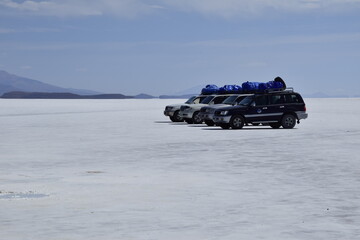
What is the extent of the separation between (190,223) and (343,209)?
2.58 meters

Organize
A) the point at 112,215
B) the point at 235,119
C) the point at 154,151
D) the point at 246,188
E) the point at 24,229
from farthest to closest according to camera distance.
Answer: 1. the point at 235,119
2. the point at 154,151
3. the point at 246,188
4. the point at 112,215
5. the point at 24,229

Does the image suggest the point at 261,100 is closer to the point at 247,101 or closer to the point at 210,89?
the point at 247,101

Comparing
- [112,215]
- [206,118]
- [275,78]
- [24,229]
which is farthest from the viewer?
[275,78]

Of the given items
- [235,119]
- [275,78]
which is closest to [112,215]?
[235,119]

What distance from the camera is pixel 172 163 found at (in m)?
17.9

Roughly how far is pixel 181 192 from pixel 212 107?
23952 millimetres

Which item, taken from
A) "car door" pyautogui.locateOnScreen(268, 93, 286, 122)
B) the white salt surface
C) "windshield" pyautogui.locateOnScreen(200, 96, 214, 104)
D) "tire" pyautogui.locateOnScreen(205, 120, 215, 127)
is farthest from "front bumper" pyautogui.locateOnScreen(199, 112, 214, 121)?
the white salt surface

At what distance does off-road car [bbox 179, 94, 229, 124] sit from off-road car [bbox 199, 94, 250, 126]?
147 centimetres

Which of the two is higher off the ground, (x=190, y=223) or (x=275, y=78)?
(x=275, y=78)

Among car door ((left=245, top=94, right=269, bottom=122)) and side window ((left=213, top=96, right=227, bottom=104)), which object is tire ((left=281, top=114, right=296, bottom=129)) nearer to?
car door ((left=245, top=94, right=269, bottom=122))

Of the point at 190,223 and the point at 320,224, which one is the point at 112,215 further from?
the point at 320,224

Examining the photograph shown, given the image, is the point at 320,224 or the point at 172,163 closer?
the point at 320,224

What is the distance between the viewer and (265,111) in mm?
34469

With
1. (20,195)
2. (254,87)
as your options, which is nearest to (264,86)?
(254,87)
